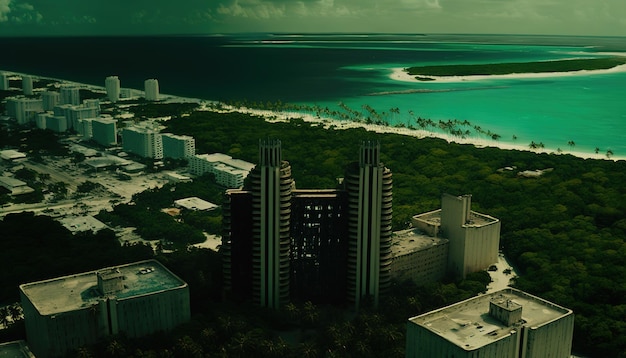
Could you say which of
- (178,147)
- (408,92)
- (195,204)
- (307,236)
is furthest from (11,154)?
(408,92)

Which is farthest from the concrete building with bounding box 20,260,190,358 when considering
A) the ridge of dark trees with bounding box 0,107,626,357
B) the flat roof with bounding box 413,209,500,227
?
the flat roof with bounding box 413,209,500,227

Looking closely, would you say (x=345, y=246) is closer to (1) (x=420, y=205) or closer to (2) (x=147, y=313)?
(2) (x=147, y=313)

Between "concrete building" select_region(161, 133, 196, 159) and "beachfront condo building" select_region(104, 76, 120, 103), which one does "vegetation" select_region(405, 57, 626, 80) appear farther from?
"concrete building" select_region(161, 133, 196, 159)

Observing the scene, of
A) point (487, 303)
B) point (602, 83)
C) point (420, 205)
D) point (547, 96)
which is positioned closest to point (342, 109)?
point (547, 96)

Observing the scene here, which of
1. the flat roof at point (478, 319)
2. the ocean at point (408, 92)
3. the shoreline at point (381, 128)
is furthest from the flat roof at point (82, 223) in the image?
the ocean at point (408, 92)

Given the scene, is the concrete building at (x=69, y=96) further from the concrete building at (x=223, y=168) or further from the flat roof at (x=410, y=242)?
the flat roof at (x=410, y=242)
